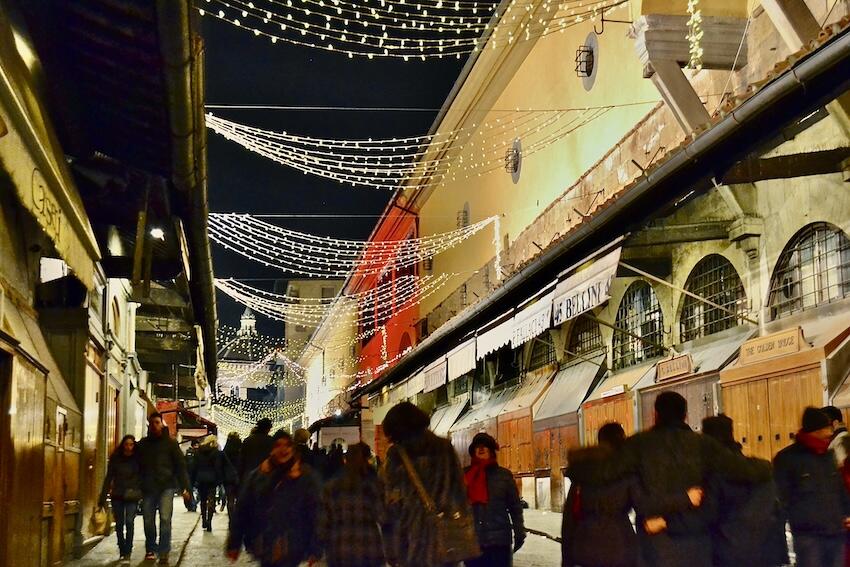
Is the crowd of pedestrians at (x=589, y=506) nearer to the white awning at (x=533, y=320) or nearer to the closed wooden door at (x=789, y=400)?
the closed wooden door at (x=789, y=400)

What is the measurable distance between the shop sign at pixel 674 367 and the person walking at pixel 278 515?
904cm

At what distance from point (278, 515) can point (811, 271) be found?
801cm

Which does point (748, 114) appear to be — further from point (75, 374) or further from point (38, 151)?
point (75, 374)

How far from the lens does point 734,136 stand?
945 cm

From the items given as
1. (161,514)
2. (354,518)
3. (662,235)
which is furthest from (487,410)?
(354,518)

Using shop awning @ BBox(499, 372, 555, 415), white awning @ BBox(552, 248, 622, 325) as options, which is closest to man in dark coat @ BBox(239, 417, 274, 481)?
white awning @ BBox(552, 248, 622, 325)

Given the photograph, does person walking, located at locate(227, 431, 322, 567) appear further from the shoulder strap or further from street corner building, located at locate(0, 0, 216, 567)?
street corner building, located at locate(0, 0, 216, 567)

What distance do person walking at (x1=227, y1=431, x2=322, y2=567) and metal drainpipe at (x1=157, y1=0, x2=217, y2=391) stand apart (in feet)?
9.89

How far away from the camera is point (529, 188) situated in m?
27.1

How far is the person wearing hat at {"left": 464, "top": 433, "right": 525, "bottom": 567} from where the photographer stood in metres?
7.21

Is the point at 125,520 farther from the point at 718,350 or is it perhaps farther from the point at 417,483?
the point at 718,350

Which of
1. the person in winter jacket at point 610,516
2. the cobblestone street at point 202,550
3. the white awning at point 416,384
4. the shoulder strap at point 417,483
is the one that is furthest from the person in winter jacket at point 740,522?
the white awning at point 416,384

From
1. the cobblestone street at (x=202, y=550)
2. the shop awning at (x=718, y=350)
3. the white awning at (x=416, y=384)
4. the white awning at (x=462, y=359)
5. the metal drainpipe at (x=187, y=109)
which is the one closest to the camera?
the metal drainpipe at (x=187, y=109)

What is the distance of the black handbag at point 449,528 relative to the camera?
5.96 m
